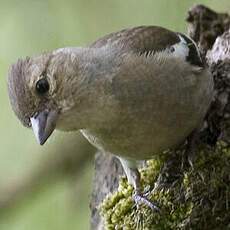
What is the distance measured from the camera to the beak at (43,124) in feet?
11.5

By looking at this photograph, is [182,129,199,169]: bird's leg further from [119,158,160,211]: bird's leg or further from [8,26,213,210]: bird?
[119,158,160,211]: bird's leg

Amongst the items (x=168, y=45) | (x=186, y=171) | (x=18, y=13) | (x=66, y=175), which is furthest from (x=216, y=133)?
(x=18, y=13)

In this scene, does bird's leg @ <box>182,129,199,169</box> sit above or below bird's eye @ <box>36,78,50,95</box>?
below

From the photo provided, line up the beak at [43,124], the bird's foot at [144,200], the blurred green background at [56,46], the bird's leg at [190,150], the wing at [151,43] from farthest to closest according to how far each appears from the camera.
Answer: the blurred green background at [56,46]
the wing at [151,43]
the bird's leg at [190,150]
the bird's foot at [144,200]
the beak at [43,124]

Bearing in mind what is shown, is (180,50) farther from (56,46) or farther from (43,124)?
(56,46)

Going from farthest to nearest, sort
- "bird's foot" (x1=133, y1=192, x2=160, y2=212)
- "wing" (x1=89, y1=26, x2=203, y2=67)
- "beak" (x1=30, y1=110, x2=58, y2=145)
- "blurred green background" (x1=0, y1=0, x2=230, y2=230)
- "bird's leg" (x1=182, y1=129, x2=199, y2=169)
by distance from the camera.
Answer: "blurred green background" (x1=0, y1=0, x2=230, y2=230)
"wing" (x1=89, y1=26, x2=203, y2=67)
"bird's leg" (x1=182, y1=129, x2=199, y2=169)
"bird's foot" (x1=133, y1=192, x2=160, y2=212)
"beak" (x1=30, y1=110, x2=58, y2=145)

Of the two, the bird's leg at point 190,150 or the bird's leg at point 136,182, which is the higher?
the bird's leg at point 190,150

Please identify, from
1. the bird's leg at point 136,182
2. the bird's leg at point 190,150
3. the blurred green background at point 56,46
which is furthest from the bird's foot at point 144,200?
the blurred green background at point 56,46

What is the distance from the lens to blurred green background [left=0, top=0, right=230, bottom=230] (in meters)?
5.58

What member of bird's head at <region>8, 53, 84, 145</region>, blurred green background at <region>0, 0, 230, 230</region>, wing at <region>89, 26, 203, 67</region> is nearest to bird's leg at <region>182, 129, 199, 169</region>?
wing at <region>89, 26, 203, 67</region>

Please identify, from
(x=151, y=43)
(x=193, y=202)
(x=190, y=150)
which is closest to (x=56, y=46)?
(x=151, y=43)

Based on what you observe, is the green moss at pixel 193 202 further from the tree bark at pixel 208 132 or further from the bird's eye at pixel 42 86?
the bird's eye at pixel 42 86

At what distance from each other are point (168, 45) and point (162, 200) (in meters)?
0.85

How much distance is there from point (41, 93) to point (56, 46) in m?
2.18
